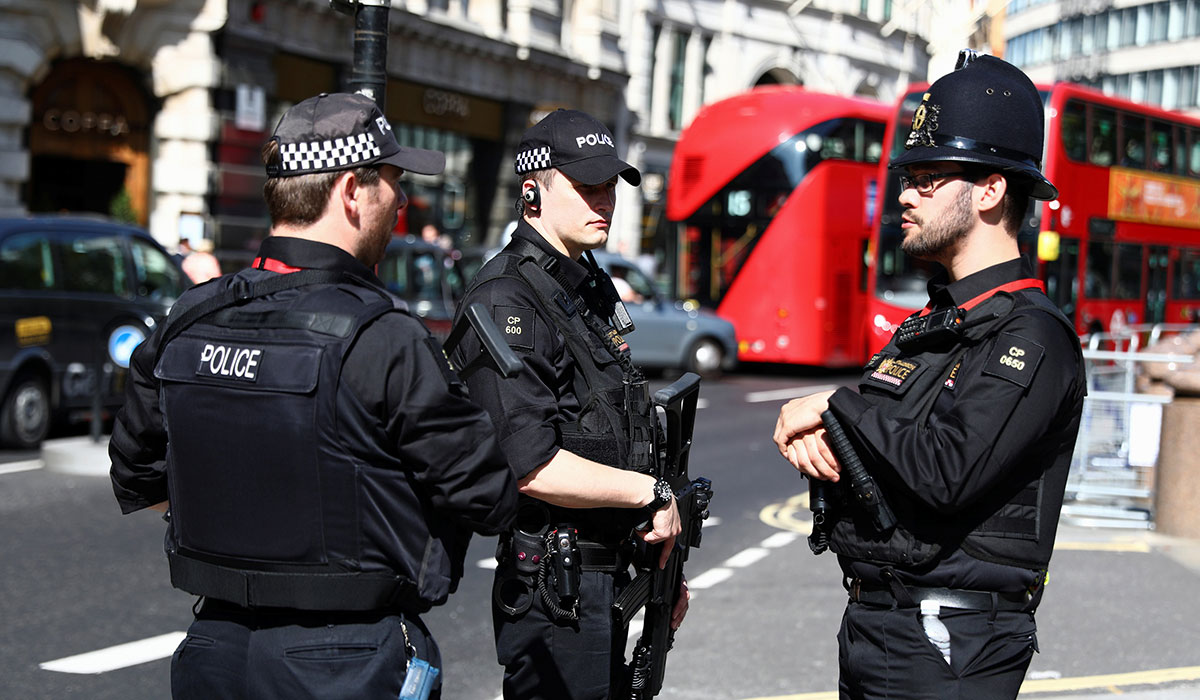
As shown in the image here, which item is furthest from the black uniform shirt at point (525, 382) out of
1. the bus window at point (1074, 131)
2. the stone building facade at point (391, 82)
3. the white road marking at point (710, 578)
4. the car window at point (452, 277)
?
the bus window at point (1074, 131)

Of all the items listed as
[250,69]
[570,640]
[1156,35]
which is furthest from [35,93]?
[1156,35]

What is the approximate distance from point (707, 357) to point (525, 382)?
15.7 meters

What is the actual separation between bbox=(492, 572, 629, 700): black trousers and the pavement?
258 cm

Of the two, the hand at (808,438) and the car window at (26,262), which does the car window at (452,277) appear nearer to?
the car window at (26,262)

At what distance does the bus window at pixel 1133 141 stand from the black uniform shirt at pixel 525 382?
55.4 ft

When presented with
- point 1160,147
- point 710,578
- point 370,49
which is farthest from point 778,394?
point 370,49

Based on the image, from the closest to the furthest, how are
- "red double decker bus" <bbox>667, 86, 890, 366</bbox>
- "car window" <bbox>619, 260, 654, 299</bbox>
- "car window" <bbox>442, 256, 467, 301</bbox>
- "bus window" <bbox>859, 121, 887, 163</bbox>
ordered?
"car window" <bbox>442, 256, 467, 301</bbox> < "car window" <bbox>619, 260, 654, 299</bbox> < "red double decker bus" <bbox>667, 86, 890, 366</bbox> < "bus window" <bbox>859, 121, 887, 163</bbox>

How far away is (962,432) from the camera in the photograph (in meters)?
2.71

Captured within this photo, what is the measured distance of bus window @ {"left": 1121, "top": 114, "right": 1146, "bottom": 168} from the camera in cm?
1830

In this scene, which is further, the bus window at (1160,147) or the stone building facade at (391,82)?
the bus window at (1160,147)

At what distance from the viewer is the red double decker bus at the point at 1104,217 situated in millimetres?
17094

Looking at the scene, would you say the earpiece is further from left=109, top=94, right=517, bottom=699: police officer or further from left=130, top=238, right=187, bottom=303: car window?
left=130, top=238, right=187, bottom=303: car window

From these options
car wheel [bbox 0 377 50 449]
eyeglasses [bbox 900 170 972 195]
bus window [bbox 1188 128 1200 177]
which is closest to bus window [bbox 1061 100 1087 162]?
bus window [bbox 1188 128 1200 177]

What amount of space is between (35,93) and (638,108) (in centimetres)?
1616
